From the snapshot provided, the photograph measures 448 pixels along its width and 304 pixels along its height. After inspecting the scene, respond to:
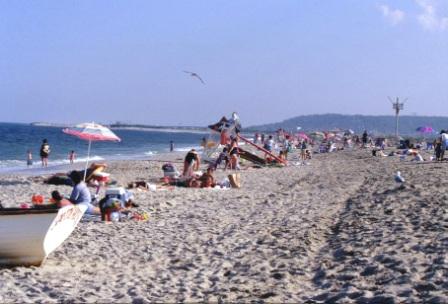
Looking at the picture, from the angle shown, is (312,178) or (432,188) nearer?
(432,188)

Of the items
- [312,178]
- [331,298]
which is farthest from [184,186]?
[331,298]

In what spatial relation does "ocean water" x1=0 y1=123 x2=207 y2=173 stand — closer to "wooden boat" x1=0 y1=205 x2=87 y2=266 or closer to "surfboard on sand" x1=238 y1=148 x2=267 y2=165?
"surfboard on sand" x1=238 y1=148 x2=267 y2=165

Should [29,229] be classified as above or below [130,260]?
above

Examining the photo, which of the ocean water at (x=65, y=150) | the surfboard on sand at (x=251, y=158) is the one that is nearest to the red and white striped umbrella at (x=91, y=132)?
the surfboard on sand at (x=251, y=158)

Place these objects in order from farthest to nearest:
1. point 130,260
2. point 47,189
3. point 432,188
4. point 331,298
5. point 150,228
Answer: point 47,189
point 432,188
point 150,228
point 130,260
point 331,298

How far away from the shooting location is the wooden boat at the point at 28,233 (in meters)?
7.13

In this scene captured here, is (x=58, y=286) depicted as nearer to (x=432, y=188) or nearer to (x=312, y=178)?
(x=432, y=188)

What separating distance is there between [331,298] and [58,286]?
291 cm

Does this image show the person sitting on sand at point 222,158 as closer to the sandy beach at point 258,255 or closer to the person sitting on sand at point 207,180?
the person sitting on sand at point 207,180

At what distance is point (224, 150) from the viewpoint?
82.9 ft

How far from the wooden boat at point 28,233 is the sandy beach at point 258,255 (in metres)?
0.17

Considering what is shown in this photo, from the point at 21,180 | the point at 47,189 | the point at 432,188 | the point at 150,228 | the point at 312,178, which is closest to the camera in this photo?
the point at 150,228

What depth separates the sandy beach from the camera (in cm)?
631

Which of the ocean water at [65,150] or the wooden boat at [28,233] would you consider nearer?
the wooden boat at [28,233]
